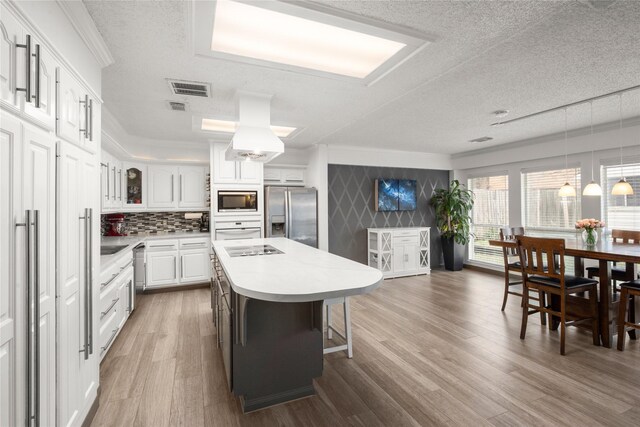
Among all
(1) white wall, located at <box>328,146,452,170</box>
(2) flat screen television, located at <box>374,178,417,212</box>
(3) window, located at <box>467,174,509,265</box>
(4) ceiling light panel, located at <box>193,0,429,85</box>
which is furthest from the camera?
(2) flat screen television, located at <box>374,178,417,212</box>

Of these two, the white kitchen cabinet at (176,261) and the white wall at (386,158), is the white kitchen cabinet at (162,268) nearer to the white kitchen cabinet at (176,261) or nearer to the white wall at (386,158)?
the white kitchen cabinet at (176,261)

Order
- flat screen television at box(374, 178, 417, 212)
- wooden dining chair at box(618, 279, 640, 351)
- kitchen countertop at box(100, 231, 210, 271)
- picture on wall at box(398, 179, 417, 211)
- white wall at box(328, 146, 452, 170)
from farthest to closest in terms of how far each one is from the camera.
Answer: picture on wall at box(398, 179, 417, 211)
flat screen television at box(374, 178, 417, 212)
white wall at box(328, 146, 452, 170)
kitchen countertop at box(100, 231, 210, 271)
wooden dining chair at box(618, 279, 640, 351)

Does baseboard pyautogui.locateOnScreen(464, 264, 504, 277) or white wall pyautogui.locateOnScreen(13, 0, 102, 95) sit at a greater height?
white wall pyautogui.locateOnScreen(13, 0, 102, 95)

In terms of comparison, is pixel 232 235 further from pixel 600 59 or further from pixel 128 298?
pixel 600 59

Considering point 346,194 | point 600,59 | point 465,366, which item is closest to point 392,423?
point 465,366

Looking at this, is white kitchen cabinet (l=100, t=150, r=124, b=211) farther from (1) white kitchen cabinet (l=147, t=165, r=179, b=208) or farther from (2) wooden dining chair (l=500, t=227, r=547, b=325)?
(2) wooden dining chair (l=500, t=227, r=547, b=325)

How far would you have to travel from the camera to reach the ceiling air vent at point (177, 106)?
10.8 feet

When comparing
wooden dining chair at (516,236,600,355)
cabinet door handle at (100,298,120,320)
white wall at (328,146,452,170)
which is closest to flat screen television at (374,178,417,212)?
white wall at (328,146,452,170)

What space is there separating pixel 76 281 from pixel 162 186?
363 cm

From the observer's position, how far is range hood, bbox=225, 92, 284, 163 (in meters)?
2.83

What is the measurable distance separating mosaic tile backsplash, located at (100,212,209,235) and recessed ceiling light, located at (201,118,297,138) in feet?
5.48

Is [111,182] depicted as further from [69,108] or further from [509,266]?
[509,266]

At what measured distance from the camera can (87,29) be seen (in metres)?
1.84

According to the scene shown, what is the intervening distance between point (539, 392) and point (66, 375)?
2.93m
